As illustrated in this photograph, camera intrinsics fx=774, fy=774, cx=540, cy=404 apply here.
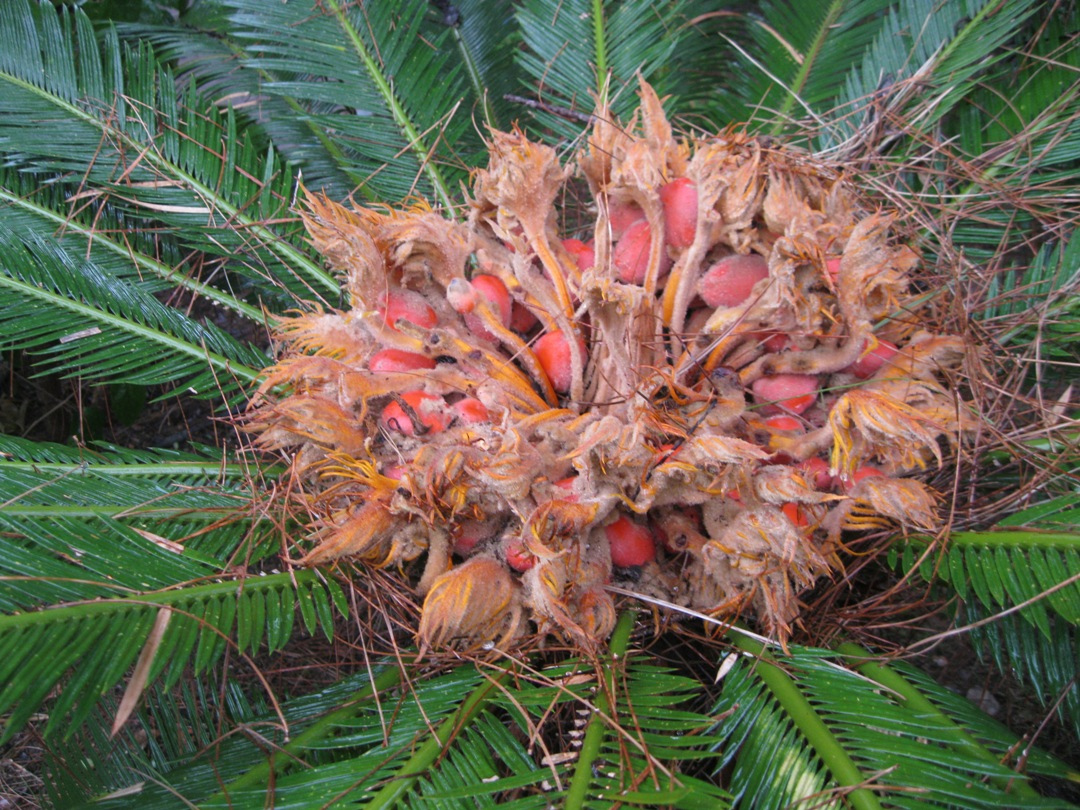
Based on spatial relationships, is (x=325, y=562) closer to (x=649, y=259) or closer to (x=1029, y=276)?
(x=649, y=259)

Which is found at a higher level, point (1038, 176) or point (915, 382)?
point (1038, 176)

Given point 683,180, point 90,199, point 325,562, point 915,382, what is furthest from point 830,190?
point 90,199

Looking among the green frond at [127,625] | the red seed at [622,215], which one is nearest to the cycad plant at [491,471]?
the green frond at [127,625]

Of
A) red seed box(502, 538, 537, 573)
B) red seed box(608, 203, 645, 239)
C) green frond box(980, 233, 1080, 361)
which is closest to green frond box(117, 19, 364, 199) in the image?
red seed box(608, 203, 645, 239)

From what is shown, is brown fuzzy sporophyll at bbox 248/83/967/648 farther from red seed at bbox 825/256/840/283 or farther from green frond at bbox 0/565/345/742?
green frond at bbox 0/565/345/742

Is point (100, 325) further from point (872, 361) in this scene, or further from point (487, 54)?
point (872, 361)

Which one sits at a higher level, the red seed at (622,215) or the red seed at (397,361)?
the red seed at (622,215)

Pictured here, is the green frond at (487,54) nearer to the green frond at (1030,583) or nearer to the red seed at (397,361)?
the red seed at (397,361)
